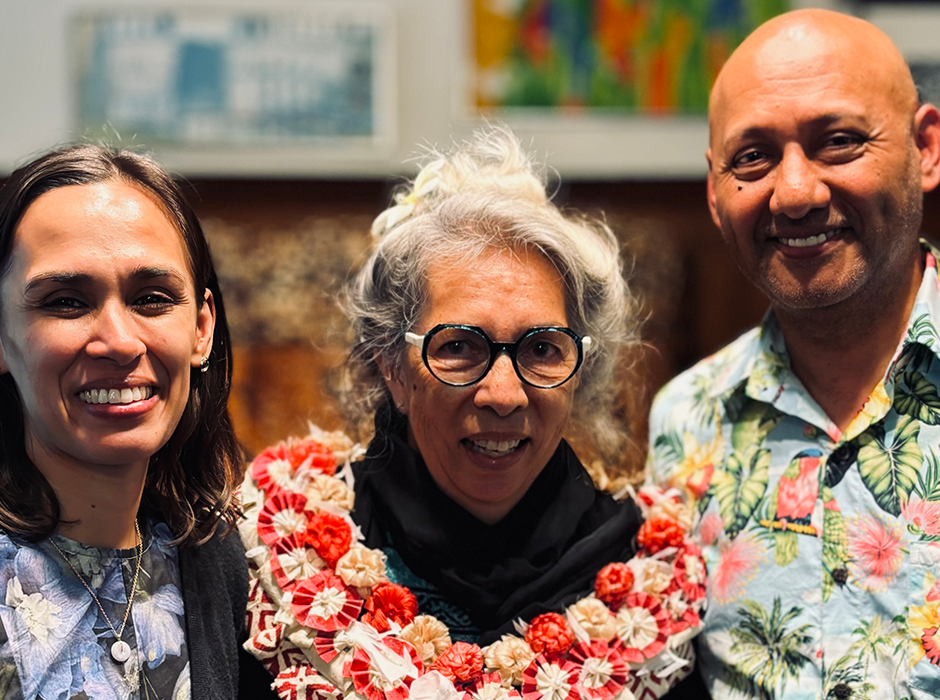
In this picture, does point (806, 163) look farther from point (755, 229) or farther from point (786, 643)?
point (786, 643)

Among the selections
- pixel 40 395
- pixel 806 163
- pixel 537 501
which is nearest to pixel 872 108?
pixel 806 163

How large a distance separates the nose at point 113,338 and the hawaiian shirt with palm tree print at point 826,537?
137 cm

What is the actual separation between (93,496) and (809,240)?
154cm

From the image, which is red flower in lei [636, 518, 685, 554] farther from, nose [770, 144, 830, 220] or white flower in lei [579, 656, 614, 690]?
nose [770, 144, 830, 220]

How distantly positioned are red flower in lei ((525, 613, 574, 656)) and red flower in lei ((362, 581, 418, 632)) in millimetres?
255

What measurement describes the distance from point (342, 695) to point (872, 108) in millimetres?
Result: 1655

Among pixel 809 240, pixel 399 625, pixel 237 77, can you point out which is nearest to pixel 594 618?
pixel 399 625

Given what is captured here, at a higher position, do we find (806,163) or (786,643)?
(806,163)

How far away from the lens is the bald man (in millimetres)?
2146

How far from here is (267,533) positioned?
2.24 m

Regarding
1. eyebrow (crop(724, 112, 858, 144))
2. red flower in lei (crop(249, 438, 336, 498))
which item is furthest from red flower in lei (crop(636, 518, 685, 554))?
eyebrow (crop(724, 112, 858, 144))

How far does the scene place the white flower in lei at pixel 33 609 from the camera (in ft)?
5.75

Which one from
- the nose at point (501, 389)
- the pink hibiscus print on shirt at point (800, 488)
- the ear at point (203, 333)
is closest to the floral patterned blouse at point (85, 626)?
the ear at point (203, 333)

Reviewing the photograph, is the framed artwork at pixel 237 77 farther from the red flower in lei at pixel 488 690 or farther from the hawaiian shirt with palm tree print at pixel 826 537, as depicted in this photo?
the red flower in lei at pixel 488 690
